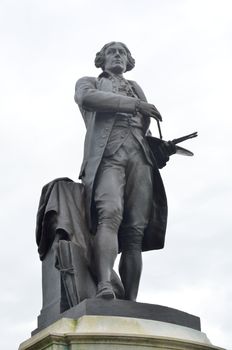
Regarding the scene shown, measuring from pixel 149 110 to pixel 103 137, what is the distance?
678 millimetres

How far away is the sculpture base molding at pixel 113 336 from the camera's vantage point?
770cm

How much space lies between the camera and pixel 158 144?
9.96 metres

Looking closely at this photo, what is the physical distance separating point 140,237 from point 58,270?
3.74 ft

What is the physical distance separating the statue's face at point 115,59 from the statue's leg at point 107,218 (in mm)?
1559

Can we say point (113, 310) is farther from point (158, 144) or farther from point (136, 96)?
point (136, 96)

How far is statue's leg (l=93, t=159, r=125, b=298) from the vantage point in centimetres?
866

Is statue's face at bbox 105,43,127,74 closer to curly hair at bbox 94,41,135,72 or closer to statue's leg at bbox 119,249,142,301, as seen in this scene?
curly hair at bbox 94,41,135,72

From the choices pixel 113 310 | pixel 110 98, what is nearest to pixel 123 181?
pixel 110 98

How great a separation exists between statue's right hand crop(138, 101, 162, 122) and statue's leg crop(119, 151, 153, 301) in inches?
19.8

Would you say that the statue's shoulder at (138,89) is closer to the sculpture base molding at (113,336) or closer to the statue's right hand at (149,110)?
the statue's right hand at (149,110)

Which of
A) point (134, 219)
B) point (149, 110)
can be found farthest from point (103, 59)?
point (134, 219)

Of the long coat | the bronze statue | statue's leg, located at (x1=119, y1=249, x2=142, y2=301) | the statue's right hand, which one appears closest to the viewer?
the bronze statue

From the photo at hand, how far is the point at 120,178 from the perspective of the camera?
9398mm

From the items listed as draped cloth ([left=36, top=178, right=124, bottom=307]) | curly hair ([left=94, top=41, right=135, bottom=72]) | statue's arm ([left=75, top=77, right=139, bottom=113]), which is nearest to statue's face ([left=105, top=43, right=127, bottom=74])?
curly hair ([left=94, top=41, right=135, bottom=72])
